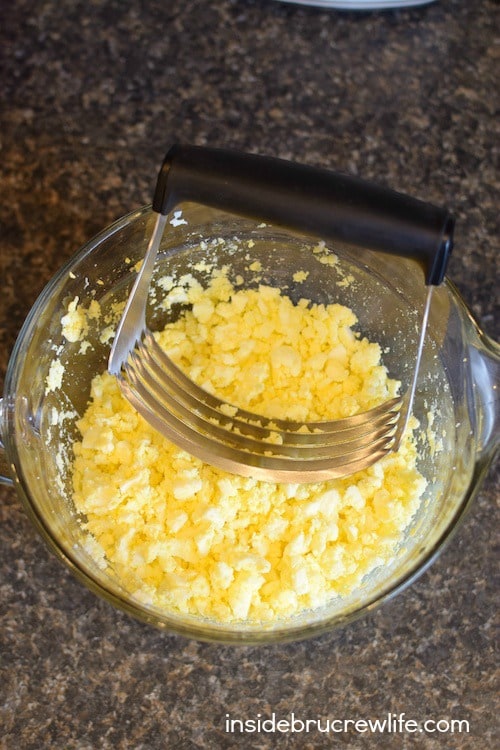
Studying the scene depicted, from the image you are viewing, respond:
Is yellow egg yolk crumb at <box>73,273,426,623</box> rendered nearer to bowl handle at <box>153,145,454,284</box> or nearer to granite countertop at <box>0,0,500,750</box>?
granite countertop at <box>0,0,500,750</box>

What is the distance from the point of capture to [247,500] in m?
0.89

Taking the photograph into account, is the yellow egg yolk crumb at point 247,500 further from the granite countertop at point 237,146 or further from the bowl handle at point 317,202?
the bowl handle at point 317,202

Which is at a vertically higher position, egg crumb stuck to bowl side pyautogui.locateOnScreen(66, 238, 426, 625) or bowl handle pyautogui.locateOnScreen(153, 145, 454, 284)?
bowl handle pyautogui.locateOnScreen(153, 145, 454, 284)

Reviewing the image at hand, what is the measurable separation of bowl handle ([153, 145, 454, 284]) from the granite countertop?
1.08ft

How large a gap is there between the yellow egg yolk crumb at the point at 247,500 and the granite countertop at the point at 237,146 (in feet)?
0.36

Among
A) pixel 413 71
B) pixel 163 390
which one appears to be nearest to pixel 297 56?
pixel 413 71

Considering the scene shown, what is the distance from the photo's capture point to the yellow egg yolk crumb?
2.85 ft

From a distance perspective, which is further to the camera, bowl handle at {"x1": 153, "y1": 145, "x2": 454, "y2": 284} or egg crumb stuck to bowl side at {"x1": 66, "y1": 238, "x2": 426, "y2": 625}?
egg crumb stuck to bowl side at {"x1": 66, "y1": 238, "x2": 426, "y2": 625}

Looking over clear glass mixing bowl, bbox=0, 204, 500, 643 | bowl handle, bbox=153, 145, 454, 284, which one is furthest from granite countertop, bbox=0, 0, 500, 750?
bowl handle, bbox=153, 145, 454, 284

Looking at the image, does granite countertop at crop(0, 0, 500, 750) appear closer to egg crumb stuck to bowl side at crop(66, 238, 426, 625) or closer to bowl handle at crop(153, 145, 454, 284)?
egg crumb stuck to bowl side at crop(66, 238, 426, 625)

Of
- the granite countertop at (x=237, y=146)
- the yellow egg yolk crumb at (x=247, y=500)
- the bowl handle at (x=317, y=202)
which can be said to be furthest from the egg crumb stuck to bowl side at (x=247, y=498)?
the bowl handle at (x=317, y=202)

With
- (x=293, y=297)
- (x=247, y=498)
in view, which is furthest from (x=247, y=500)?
(x=293, y=297)

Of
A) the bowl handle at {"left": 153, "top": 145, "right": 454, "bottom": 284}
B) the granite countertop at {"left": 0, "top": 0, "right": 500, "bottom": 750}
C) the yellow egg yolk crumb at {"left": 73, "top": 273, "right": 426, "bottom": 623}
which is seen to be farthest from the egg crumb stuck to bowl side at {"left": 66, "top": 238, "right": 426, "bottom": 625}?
the bowl handle at {"left": 153, "top": 145, "right": 454, "bottom": 284}

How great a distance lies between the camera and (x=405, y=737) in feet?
3.11
